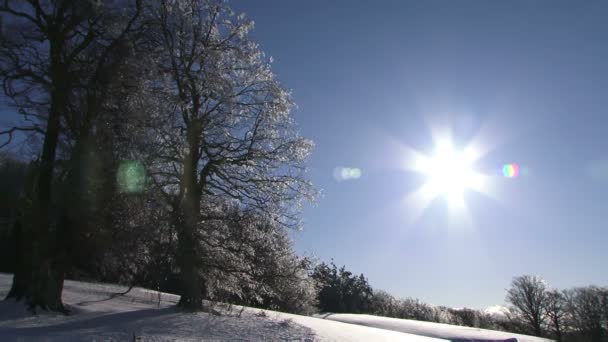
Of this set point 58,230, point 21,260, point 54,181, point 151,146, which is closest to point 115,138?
point 151,146

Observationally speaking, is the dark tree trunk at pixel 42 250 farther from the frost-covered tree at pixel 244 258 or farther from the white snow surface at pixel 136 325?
the frost-covered tree at pixel 244 258

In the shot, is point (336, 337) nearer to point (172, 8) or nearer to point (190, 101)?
point (190, 101)

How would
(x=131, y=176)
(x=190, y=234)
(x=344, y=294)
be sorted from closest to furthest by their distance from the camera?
(x=131, y=176), (x=190, y=234), (x=344, y=294)

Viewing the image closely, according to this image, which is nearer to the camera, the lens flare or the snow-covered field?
the snow-covered field

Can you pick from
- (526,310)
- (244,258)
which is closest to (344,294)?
(526,310)

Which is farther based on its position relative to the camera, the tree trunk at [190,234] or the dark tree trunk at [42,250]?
the tree trunk at [190,234]

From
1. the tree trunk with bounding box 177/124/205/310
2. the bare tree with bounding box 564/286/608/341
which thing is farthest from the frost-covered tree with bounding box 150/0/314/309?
the bare tree with bounding box 564/286/608/341

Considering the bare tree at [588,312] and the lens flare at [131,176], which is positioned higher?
the lens flare at [131,176]

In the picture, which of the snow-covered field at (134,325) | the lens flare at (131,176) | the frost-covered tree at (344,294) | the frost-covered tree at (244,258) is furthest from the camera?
the frost-covered tree at (344,294)

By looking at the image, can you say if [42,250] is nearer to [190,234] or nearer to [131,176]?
[131,176]

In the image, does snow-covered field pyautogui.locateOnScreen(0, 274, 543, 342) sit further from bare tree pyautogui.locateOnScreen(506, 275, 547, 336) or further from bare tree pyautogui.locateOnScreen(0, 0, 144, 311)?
bare tree pyautogui.locateOnScreen(506, 275, 547, 336)

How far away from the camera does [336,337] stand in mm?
9578

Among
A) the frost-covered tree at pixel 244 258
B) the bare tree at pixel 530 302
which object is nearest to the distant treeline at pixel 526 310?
the bare tree at pixel 530 302

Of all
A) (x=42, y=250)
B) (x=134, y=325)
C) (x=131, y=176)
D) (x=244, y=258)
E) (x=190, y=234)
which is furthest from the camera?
A: (x=244, y=258)
